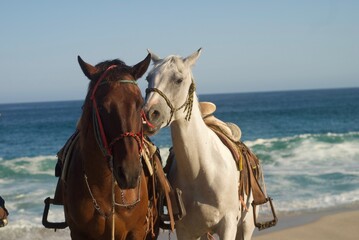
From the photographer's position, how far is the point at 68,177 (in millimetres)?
4027

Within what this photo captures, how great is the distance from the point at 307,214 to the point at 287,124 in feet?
103

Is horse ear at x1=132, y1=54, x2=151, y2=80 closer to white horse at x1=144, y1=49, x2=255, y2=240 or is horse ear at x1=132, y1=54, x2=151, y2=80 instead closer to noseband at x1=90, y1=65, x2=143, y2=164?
noseband at x1=90, y1=65, x2=143, y2=164

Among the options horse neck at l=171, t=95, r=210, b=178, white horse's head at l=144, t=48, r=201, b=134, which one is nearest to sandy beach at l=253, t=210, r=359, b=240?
horse neck at l=171, t=95, r=210, b=178

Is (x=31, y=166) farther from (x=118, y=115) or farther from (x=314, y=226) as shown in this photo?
(x=118, y=115)

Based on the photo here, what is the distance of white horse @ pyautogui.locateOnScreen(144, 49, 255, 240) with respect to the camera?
14.5 feet

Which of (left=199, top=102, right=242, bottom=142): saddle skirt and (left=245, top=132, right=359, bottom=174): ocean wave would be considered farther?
(left=245, top=132, right=359, bottom=174): ocean wave

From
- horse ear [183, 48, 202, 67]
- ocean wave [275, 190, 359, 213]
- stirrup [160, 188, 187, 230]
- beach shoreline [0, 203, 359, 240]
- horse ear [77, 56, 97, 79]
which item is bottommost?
ocean wave [275, 190, 359, 213]

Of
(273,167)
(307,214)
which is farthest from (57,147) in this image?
(307,214)

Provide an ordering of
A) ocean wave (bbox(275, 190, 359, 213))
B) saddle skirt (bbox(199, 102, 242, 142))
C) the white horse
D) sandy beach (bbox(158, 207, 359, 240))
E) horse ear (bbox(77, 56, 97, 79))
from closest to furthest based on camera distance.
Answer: horse ear (bbox(77, 56, 97, 79)) → the white horse → saddle skirt (bbox(199, 102, 242, 142)) → sandy beach (bbox(158, 207, 359, 240)) → ocean wave (bbox(275, 190, 359, 213))

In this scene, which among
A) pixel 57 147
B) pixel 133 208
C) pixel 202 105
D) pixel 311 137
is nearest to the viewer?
pixel 133 208

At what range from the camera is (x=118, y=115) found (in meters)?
3.36

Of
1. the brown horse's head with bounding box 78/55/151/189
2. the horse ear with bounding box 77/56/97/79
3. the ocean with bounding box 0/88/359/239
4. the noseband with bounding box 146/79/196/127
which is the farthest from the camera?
the ocean with bounding box 0/88/359/239

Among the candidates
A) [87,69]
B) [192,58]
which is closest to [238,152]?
[192,58]

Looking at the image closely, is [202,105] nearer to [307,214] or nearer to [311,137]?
[307,214]
